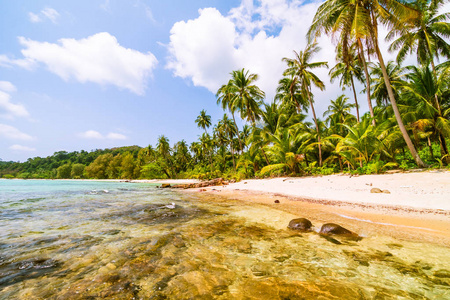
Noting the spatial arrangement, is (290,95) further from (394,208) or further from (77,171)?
(77,171)

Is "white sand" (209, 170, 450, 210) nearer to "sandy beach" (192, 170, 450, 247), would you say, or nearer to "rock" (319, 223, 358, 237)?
"sandy beach" (192, 170, 450, 247)

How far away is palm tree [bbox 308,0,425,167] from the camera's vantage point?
389 inches

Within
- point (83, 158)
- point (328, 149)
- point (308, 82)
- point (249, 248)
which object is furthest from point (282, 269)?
point (83, 158)

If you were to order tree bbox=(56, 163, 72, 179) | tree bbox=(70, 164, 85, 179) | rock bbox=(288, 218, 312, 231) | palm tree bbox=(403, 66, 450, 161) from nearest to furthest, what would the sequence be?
rock bbox=(288, 218, 312, 231)
palm tree bbox=(403, 66, 450, 161)
tree bbox=(70, 164, 85, 179)
tree bbox=(56, 163, 72, 179)

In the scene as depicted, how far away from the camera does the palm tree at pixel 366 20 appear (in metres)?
9.88

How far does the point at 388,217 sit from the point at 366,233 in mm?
1677

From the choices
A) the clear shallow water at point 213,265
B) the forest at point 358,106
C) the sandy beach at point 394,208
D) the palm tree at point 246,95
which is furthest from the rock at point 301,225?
the palm tree at point 246,95

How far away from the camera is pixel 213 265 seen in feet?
8.65

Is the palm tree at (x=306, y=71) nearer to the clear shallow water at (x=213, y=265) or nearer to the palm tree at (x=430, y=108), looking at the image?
the palm tree at (x=430, y=108)

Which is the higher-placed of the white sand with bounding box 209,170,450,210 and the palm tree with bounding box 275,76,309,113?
the palm tree with bounding box 275,76,309,113

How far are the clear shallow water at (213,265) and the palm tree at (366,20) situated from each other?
1096cm

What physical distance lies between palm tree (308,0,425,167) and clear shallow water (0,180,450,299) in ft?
35.9

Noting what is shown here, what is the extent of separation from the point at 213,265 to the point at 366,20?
14.2 metres

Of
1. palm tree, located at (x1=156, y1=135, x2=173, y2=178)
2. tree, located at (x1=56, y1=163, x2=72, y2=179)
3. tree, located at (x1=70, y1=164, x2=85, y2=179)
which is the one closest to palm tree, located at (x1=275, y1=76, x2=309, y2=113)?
palm tree, located at (x1=156, y1=135, x2=173, y2=178)
